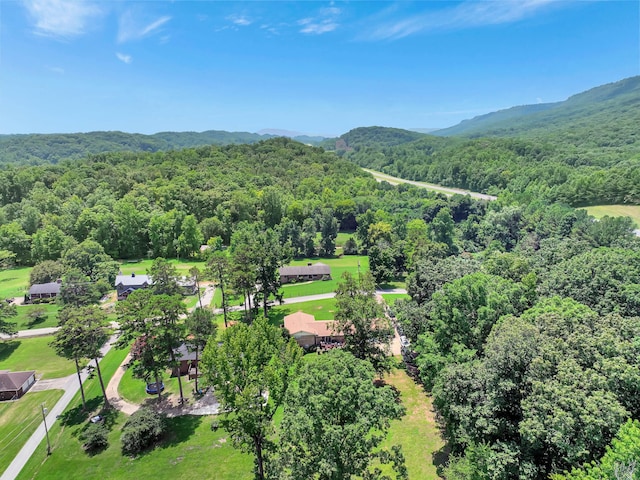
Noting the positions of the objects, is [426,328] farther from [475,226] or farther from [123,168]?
[123,168]

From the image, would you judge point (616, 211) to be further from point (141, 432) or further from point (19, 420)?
point (19, 420)

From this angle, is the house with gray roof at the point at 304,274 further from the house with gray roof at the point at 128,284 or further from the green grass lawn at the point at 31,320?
the green grass lawn at the point at 31,320

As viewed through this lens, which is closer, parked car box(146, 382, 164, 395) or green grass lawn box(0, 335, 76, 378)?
parked car box(146, 382, 164, 395)

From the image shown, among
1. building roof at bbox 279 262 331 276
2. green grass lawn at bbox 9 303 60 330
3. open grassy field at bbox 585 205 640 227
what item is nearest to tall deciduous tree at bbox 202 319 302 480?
green grass lawn at bbox 9 303 60 330

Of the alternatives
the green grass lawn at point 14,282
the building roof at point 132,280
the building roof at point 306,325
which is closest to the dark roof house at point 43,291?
the green grass lawn at point 14,282

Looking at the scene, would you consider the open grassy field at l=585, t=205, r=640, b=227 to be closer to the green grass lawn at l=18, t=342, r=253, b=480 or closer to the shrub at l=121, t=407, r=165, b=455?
the green grass lawn at l=18, t=342, r=253, b=480

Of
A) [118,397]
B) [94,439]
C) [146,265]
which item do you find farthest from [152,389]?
[146,265]
